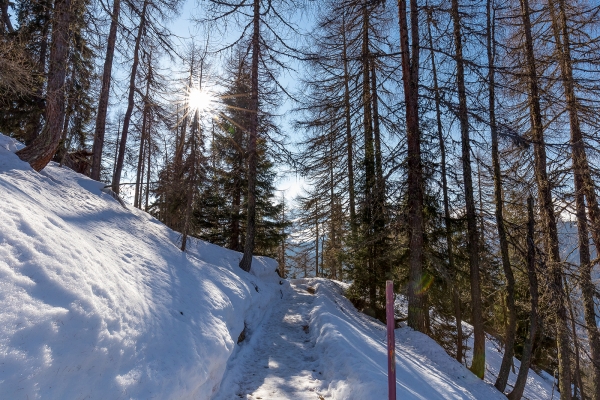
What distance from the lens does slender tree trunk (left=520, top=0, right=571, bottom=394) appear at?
8336 millimetres

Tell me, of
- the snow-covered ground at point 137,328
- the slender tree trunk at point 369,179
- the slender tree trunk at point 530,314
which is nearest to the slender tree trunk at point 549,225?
the slender tree trunk at point 530,314

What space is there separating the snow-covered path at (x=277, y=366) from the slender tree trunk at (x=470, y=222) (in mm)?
5243

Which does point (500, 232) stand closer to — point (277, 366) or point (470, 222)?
point (470, 222)

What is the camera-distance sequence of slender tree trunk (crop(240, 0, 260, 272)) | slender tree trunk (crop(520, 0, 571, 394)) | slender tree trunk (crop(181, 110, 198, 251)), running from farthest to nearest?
slender tree trunk (crop(240, 0, 260, 272)) → slender tree trunk (crop(181, 110, 198, 251)) → slender tree trunk (crop(520, 0, 571, 394))

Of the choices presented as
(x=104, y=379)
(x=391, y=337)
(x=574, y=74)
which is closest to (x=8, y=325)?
(x=104, y=379)

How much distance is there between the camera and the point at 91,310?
3254mm

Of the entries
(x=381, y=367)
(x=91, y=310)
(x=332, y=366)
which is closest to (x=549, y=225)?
(x=381, y=367)

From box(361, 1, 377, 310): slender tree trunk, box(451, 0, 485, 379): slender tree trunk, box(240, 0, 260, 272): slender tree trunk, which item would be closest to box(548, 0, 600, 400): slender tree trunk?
box(451, 0, 485, 379): slender tree trunk

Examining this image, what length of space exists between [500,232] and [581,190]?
8.01 feet

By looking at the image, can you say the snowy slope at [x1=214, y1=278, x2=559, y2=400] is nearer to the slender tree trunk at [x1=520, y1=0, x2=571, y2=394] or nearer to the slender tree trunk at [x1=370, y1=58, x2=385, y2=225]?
the slender tree trunk at [x1=520, y1=0, x2=571, y2=394]

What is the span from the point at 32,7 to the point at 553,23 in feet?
55.8

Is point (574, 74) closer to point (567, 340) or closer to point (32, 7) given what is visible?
point (567, 340)

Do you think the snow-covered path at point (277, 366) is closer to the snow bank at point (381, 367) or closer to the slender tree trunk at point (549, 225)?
the snow bank at point (381, 367)

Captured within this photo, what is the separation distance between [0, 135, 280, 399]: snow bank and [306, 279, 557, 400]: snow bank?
1963mm
